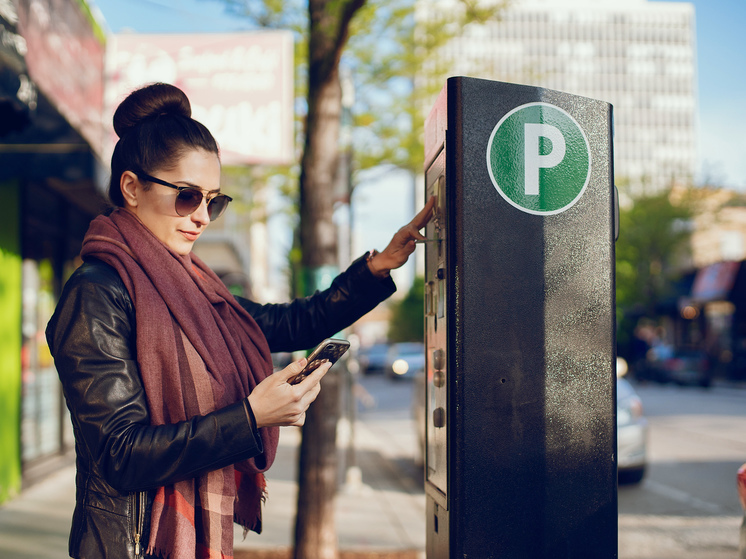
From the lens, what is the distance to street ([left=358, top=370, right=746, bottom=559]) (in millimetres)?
5402

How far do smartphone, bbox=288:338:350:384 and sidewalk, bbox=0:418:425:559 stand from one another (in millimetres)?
3505

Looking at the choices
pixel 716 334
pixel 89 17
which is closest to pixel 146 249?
pixel 89 17

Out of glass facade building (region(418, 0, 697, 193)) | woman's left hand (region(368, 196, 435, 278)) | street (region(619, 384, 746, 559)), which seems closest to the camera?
woman's left hand (region(368, 196, 435, 278))

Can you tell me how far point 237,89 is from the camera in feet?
22.9

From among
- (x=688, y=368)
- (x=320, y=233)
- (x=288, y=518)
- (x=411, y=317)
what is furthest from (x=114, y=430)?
(x=411, y=317)

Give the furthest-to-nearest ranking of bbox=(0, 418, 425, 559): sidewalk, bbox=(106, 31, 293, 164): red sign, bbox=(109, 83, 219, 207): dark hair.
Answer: bbox=(106, 31, 293, 164): red sign → bbox=(0, 418, 425, 559): sidewalk → bbox=(109, 83, 219, 207): dark hair

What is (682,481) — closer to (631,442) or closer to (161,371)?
(631,442)

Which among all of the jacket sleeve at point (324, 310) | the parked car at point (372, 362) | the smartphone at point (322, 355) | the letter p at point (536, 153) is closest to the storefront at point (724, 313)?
the parked car at point (372, 362)

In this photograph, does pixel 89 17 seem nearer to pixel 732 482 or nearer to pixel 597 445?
pixel 597 445

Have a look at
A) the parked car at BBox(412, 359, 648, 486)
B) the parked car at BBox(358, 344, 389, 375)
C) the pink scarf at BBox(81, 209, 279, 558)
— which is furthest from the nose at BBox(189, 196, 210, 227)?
the parked car at BBox(358, 344, 389, 375)

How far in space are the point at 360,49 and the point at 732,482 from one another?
7.99 meters

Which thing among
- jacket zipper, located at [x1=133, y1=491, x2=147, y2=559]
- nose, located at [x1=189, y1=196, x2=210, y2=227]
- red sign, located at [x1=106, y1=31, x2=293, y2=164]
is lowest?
jacket zipper, located at [x1=133, y1=491, x2=147, y2=559]

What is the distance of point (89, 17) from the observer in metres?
7.91

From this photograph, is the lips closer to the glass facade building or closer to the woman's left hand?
the woman's left hand
